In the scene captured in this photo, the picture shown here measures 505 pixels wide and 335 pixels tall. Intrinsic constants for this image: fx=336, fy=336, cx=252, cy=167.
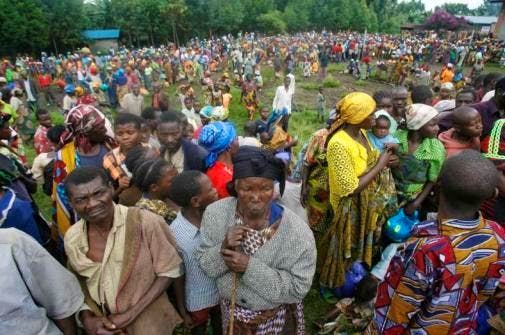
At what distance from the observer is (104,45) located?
36.8 metres

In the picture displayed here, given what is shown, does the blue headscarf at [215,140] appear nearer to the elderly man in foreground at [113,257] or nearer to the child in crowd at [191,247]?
the child in crowd at [191,247]

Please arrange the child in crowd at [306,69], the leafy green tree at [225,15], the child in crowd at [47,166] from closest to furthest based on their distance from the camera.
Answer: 1. the child in crowd at [47,166]
2. the child in crowd at [306,69]
3. the leafy green tree at [225,15]

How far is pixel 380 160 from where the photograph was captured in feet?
8.70

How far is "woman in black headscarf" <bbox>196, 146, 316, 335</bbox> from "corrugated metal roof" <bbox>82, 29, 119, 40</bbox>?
129 ft

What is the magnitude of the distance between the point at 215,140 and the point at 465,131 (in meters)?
2.05

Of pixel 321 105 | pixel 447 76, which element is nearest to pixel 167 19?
pixel 447 76

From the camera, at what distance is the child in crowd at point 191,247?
212 cm

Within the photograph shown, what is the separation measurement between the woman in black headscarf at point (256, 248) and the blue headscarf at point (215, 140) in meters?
1.01

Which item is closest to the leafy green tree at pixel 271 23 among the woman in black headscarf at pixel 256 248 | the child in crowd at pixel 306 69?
the child in crowd at pixel 306 69

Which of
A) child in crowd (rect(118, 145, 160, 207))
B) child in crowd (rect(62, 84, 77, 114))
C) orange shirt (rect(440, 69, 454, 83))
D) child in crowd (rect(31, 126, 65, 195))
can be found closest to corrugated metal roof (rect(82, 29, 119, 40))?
child in crowd (rect(62, 84, 77, 114))

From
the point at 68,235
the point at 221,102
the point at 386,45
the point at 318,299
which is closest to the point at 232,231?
the point at 68,235

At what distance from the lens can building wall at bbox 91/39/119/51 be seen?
35812 millimetres

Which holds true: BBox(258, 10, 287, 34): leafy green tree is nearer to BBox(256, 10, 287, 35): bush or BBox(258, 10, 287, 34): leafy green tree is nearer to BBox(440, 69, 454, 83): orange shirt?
BBox(256, 10, 287, 35): bush

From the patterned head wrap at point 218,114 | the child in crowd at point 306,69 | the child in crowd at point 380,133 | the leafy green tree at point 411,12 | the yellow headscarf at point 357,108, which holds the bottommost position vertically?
the child in crowd at point 306,69
